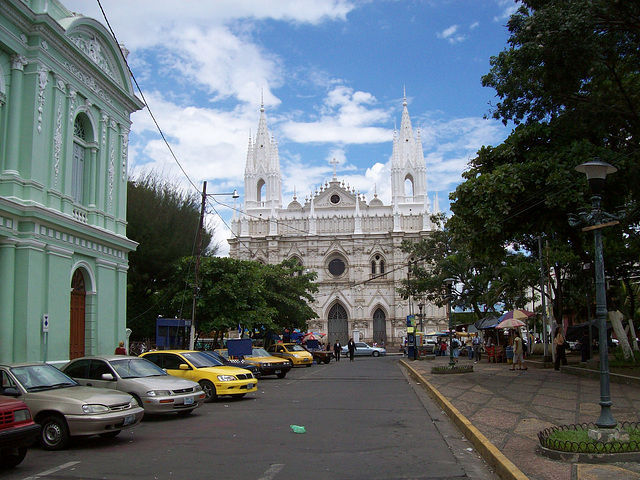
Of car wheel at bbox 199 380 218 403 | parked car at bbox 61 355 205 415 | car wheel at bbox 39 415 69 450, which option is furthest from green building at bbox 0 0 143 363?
car wheel at bbox 39 415 69 450

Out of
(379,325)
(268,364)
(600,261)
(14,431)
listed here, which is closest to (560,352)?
(268,364)

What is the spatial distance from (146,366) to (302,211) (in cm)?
5025

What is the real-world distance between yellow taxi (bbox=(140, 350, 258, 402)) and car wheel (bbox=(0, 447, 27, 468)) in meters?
6.81

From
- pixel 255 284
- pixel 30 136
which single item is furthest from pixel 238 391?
pixel 255 284

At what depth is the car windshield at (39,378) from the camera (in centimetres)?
935

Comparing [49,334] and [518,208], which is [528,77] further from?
[49,334]

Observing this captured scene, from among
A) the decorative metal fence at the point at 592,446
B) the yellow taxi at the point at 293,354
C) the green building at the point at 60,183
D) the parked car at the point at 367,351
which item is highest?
the green building at the point at 60,183

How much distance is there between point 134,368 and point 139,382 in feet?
2.15

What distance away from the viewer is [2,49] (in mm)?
15359

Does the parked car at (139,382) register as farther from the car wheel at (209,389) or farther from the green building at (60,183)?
the green building at (60,183)

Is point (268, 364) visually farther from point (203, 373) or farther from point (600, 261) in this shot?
point (600, 261)

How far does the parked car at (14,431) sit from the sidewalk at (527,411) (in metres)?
5.65

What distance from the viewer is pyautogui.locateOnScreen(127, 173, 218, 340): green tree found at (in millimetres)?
31141

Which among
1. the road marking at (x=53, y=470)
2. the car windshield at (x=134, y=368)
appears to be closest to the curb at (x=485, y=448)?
the road marking at (x=53, y=470)
